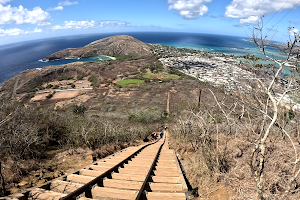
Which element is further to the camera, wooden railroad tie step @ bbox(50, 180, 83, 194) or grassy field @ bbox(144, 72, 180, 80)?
grassy field @ bbox(144, 72, 180, 80)

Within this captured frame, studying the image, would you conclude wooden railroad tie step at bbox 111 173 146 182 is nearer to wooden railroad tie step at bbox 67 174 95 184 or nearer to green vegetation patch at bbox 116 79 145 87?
wooden railroad tie step at bbox 67 174 95 184

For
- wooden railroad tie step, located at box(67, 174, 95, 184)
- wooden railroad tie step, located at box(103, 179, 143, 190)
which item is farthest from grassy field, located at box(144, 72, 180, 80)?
wooden railroad tie step, located at box(103, 179, 143, 190)

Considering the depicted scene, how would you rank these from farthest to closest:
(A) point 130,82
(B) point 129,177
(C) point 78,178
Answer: (A) point 130,82 → (B) point 129,177 → (C) point 78,178

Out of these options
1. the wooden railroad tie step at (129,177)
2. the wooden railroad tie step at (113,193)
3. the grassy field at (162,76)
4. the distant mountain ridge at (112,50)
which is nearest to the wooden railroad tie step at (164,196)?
the wooden railroad tie step at (113,193)

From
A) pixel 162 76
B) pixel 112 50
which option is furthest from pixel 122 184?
pixel 112 50

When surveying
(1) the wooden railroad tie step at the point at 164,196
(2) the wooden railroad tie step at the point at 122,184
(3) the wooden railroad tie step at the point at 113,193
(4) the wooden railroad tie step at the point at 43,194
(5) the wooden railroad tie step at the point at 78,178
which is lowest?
(5) the wooden railroad tie step at the point at 78,178

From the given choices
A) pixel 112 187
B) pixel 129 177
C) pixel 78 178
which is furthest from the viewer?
pixel 129 177

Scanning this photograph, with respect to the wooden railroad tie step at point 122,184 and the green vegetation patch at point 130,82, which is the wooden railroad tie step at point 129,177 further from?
the green vegetation patch at point 130,82

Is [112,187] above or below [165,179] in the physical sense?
above

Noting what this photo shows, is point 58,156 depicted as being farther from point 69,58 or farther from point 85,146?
point 69,58

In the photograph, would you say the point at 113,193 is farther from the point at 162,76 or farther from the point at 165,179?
the point at 162,76

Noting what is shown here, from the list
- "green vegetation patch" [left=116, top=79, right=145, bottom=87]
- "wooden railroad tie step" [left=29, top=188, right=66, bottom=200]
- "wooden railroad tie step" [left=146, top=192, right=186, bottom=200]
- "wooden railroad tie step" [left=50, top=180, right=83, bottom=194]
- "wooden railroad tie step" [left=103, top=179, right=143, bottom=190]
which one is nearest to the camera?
"wooden railroad tie step" [left=29, top=188, right=66, bottom=200]

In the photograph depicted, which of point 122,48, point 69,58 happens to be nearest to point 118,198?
point 122,48
